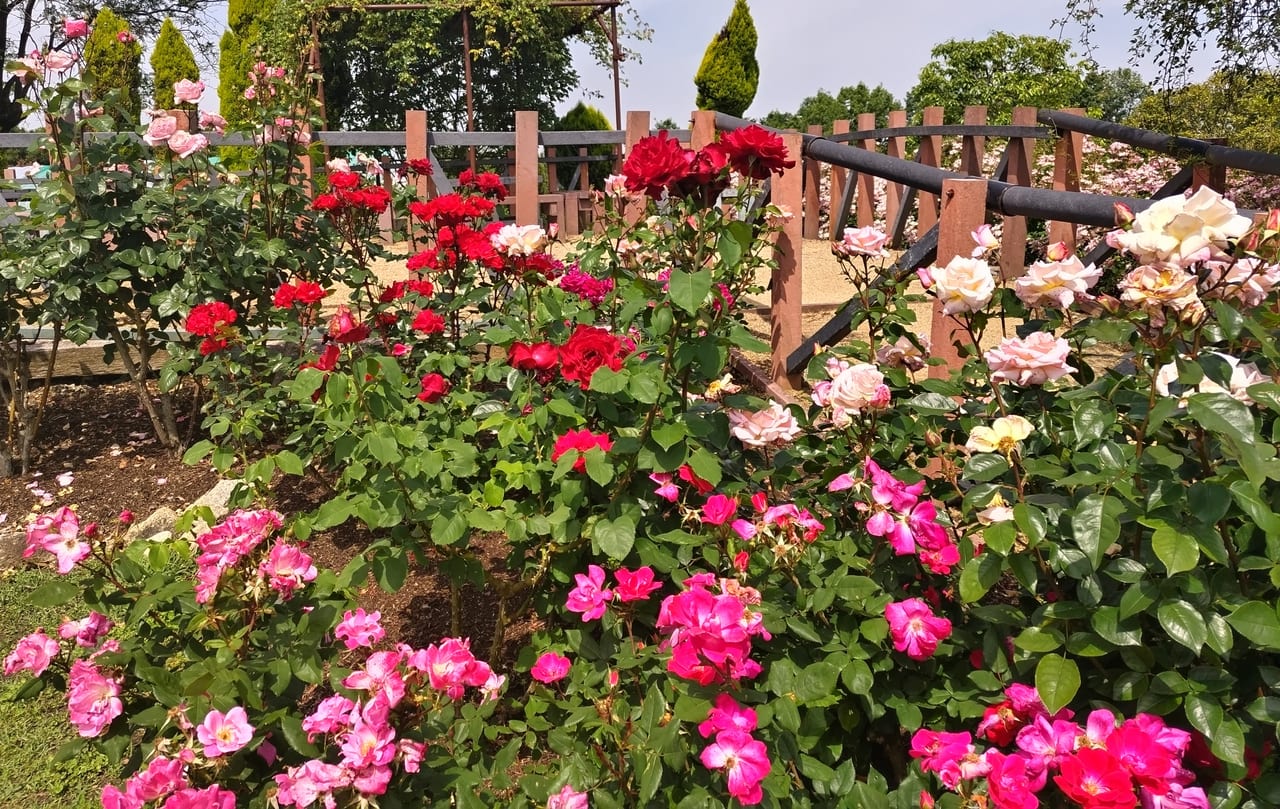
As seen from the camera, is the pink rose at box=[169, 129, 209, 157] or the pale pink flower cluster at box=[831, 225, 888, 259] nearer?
the pale pink flower cluster at box=[831, 225, 888, 259]

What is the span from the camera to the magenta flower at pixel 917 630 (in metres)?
1.23

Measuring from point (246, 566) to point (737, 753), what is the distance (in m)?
0.77

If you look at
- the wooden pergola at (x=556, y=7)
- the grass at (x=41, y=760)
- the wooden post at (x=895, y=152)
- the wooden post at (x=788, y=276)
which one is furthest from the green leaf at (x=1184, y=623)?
the wooden pergola at (x=556, y=7)

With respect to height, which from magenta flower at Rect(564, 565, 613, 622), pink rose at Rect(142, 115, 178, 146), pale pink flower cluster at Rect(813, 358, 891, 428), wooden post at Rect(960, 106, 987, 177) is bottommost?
magenta flower at Rect(564, 565, 613, 622)

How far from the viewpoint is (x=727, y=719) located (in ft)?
3.67

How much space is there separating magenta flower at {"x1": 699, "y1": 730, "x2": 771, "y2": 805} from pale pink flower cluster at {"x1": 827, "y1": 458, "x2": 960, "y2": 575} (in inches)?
14.6

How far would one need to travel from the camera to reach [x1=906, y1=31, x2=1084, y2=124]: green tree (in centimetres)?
1088

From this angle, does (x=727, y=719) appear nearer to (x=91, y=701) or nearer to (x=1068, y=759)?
(x=1068, y=759)

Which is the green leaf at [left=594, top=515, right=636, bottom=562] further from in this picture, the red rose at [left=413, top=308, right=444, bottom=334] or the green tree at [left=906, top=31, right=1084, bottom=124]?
the green tree at [left=906, top=31, right=1084, bottom=124]

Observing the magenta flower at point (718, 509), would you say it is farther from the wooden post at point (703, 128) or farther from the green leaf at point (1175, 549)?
the wooden post at point (703, 128)

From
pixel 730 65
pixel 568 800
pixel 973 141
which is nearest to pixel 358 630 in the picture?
pixel 568 800

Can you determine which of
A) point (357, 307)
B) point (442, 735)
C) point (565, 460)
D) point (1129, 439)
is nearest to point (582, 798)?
point (442, 735)

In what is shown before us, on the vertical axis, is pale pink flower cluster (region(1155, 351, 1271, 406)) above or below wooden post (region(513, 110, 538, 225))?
below

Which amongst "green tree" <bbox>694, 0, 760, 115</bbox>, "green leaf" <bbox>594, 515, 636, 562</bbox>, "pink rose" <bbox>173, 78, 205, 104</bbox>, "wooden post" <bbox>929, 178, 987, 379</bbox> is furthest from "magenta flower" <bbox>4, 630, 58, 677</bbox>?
"green tree" <bbox>694, 0, 760, 115</bbox>
